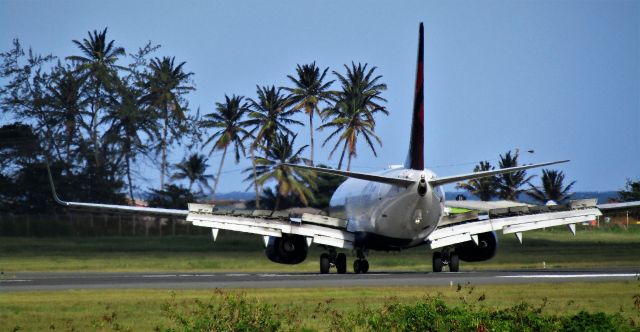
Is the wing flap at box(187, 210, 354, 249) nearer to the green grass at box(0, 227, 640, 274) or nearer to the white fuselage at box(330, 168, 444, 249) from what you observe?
the white fuselage at box(330, 168, 444, 249)

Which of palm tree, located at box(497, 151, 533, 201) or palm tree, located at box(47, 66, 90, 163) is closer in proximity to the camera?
palm tree, located at box(47, 66, 90, 163)

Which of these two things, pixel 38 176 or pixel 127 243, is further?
pixel 38 176

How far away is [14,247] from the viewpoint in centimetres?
7106

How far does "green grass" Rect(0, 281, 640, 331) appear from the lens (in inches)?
1067

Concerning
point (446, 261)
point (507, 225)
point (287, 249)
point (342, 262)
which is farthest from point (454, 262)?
point (287, 249)

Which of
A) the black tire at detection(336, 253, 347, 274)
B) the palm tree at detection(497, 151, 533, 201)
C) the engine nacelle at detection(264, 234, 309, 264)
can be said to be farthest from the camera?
the palm tree at detection(497, 151, 533, 201)

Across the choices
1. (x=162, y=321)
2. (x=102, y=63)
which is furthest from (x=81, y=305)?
(x=102, y=63)

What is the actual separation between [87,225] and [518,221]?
37540mm

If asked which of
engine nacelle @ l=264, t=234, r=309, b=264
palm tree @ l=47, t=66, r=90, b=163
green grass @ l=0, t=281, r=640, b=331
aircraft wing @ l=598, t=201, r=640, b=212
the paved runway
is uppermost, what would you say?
palm tree @ l=47, t=66, r=90, b=163

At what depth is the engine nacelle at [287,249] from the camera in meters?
51.7

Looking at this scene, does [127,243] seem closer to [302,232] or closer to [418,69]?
[302,232]

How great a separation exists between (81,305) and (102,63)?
77.8 metres

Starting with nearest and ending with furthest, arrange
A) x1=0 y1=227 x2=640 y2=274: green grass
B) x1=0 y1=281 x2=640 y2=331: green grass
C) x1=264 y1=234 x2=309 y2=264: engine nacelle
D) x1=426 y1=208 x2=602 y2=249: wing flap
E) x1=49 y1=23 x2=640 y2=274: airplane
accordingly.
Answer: x1=0 y1=281 x2=640 y2=331: green grass
x1=49 y1=23 x2=640 y2=274: airplane
x1=426 y1=208 x2=602 y2=249: wing flap
x1=264 y1=234 x2=309 y2=264: engine nacelle
x1=0 y1=227 x2=640 y2=274: green grass

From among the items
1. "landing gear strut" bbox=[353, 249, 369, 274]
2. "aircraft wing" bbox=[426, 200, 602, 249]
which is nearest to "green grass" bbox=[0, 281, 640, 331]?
"aircraft wing" bbox=[426, 200, 602, 249]
